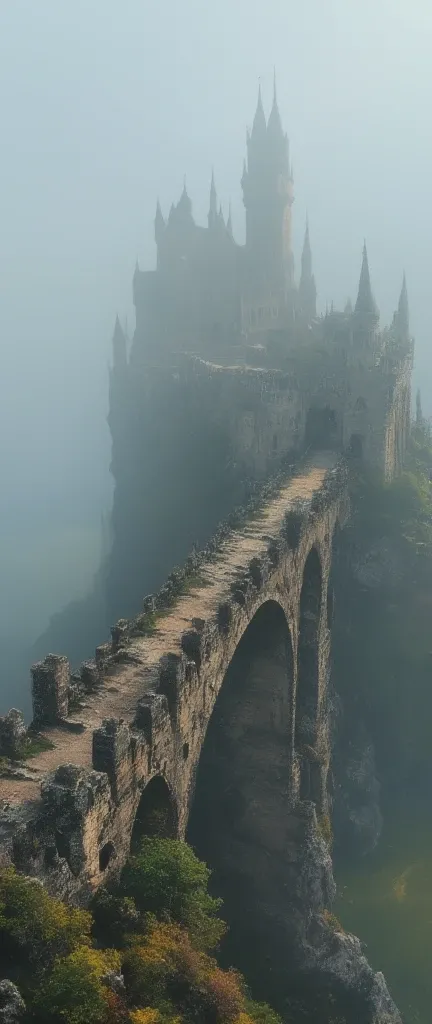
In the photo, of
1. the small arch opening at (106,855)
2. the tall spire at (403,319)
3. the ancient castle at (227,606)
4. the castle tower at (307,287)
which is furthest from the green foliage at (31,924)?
the castle tower at (307,287)

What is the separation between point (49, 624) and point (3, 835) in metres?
91.3

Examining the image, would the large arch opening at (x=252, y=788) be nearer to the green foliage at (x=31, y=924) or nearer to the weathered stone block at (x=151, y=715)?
the weathered stone block at (x=151, y=715)

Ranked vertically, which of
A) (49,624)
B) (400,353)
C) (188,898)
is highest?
(400,353)

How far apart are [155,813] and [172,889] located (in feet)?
11.5

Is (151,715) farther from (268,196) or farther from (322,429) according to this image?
(268,196)

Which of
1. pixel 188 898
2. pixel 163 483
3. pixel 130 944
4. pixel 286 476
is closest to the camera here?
pixel 130 944

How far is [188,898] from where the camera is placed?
60.1ft

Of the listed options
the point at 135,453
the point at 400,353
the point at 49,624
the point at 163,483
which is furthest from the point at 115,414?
the point at 400,353

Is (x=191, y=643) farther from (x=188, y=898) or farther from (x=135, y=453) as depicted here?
(x=135, y=453)

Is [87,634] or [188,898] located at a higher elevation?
[188,898]

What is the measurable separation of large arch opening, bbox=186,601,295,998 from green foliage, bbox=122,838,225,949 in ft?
58.4

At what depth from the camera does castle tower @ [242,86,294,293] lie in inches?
4377

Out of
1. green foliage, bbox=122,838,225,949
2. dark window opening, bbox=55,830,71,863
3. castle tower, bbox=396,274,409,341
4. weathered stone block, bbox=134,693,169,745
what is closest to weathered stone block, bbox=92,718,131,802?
green foliage, bbox=122,838,225,949

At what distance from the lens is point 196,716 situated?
2512 centimetres
